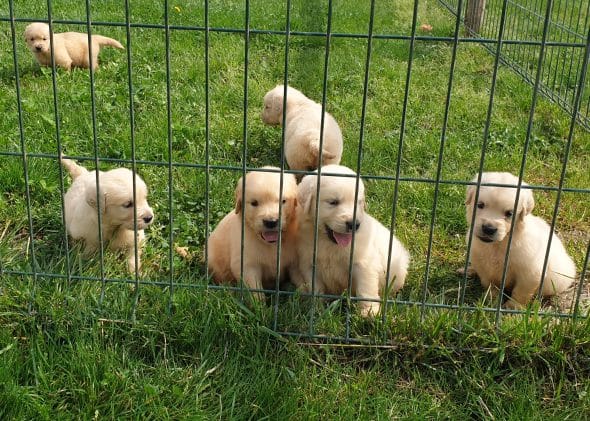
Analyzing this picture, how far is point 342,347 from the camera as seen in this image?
3104 millimetres

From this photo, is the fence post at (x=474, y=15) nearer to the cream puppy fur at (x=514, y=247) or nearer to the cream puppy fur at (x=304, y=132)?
the cream puppy fur at (x=304, y=132)

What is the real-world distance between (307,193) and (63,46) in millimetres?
4740

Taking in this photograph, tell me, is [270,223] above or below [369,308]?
above

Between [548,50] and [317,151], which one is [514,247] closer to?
[317,151]

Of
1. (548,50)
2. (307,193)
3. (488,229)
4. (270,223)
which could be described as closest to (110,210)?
(270,223)

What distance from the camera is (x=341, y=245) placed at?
3.50 m

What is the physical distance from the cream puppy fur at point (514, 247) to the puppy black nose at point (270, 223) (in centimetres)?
95

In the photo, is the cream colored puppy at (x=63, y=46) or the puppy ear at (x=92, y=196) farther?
the cream colored puppy at (x=63, y=46)

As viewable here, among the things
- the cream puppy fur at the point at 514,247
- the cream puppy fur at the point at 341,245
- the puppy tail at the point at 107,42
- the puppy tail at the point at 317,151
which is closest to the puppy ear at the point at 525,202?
the cream puppy fur at the point at 514,247

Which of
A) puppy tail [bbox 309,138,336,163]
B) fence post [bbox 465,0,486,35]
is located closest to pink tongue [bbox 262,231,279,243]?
puppy tail [bbox 309,138,336,163]

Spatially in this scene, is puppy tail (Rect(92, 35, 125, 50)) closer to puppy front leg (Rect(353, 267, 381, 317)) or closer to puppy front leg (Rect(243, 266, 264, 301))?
puppy front leg (Rect(243, 266, 264, 301))

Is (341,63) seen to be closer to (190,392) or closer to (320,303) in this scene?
(320,303)

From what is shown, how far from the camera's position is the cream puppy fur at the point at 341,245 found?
134 inches

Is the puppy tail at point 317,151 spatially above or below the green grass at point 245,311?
above
